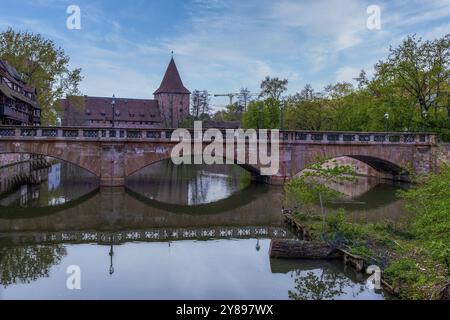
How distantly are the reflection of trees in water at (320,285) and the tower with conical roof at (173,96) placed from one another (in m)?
77.0

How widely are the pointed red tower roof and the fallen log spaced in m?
78.2

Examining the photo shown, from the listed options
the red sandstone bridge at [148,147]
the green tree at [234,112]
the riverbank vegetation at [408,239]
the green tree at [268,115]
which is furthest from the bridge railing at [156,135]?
the green tree at [234,112]

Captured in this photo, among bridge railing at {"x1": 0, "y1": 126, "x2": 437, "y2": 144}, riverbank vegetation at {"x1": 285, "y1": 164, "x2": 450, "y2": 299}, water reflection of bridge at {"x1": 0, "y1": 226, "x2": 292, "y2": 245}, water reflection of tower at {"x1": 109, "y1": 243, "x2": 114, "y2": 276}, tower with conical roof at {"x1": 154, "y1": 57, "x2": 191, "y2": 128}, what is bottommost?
water reflection of tower at {"x1": 109, "y1": 243, "x2": 114, "y2": 276}

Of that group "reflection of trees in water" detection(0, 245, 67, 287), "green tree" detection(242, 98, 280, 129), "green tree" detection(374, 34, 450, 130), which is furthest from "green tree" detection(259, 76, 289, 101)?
"reflection of trees in water" detection(0, 245, 67, 287)

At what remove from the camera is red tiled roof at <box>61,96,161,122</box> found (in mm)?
89562

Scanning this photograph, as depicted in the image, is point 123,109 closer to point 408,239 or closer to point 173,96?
point 173,96

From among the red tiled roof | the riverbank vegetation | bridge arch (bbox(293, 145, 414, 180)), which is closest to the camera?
the riverbank vegetation

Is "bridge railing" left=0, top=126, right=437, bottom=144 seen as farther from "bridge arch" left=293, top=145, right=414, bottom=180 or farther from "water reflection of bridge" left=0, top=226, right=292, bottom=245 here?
"water reflection of bridge" left=0, top=226, right=292, bottom=245

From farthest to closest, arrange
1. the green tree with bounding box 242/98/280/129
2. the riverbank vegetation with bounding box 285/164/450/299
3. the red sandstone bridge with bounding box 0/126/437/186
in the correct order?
the green tree with bounding box 242/98/280/129 → the red sandstone bridge with bounding box 0/126/437/186 → the riverbank vegetation with bounding box 285/164/450/299

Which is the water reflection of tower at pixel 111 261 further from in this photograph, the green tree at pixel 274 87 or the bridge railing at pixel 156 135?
the green tree at pixel 274 87

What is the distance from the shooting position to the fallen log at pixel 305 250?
1299 centimetres

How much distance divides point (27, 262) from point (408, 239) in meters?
12.6

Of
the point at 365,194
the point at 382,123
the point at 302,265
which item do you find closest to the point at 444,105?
the point at 382,123
